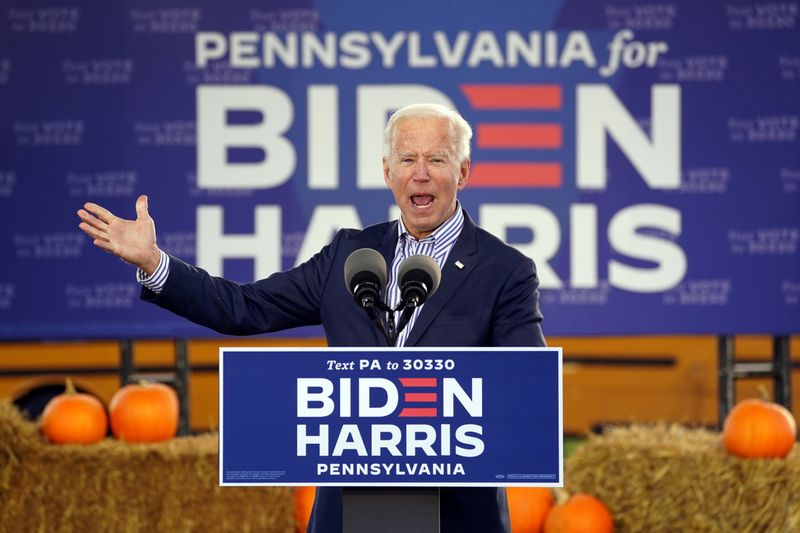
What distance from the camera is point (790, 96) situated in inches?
249

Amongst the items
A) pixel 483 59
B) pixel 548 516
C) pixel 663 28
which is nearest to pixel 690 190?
pixel 663 28

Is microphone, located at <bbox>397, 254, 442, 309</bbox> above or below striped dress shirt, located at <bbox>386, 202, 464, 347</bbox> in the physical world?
below

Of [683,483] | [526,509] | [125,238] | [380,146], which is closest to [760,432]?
[683,483]

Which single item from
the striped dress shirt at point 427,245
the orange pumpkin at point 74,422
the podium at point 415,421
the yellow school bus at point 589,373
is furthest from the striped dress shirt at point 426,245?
the yellow school bus at point 589,373

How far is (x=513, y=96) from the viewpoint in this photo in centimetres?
629

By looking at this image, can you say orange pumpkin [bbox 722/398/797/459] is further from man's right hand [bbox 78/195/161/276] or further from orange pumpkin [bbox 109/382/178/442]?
man's right hand [bbox 78/195/161/276]

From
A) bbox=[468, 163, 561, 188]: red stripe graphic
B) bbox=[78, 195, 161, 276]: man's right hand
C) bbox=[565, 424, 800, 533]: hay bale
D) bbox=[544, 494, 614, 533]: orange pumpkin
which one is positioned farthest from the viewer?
bbox=[468, 163, 561, 188]: red stripe graphic

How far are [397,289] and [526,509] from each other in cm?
323

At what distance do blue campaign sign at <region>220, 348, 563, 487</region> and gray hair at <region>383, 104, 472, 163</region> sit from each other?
2.53 ft

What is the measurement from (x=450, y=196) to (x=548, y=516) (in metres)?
3.28

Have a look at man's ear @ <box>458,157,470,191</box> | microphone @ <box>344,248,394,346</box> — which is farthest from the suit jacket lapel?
microphone @ <box>344,248,394,346</box>

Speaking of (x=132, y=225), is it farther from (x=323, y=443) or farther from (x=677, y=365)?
(x=677, y=365)

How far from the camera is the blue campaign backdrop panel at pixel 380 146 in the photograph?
627 centimetres

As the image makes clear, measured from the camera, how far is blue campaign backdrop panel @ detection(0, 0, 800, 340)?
20.6 feet
